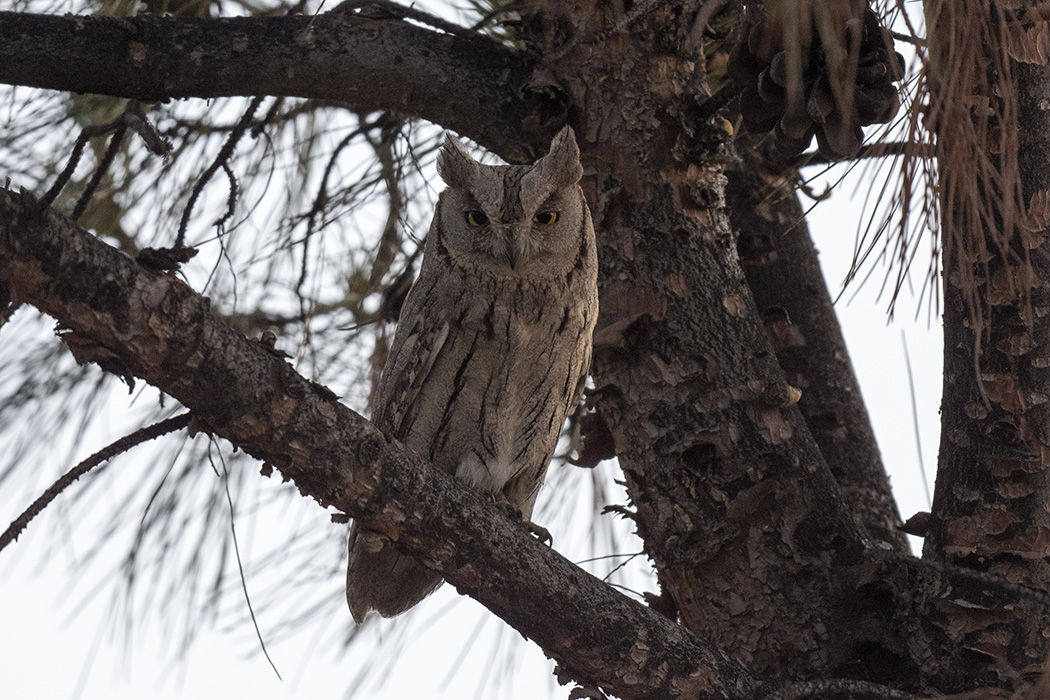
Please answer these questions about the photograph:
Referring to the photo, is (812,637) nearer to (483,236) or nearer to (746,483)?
(746,483)

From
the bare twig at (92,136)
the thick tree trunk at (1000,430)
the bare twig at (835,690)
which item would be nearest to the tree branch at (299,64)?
the bare twig at (92,136)

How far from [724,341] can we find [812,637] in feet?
1.69

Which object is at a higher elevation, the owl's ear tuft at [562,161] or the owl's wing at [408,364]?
the owl's ear tuft at [562,161]

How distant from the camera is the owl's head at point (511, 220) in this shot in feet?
6.81

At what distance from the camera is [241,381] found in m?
1.15

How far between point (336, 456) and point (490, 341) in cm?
83

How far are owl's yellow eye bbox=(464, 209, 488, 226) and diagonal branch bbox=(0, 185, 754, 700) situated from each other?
0.85 m

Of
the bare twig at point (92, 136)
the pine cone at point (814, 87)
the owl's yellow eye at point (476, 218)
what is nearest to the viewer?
the bare twig at point (92, 136)

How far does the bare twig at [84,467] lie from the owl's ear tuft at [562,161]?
0.97 m

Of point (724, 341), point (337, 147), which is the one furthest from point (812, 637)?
point (337, 147)

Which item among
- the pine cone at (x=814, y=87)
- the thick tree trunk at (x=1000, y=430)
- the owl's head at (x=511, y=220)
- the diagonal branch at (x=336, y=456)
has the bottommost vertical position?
the diagonal branch at (x=336, y=456)

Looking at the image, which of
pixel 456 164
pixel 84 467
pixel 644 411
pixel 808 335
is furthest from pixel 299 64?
pixel 808 335

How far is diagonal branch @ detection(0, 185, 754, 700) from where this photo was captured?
1.02m

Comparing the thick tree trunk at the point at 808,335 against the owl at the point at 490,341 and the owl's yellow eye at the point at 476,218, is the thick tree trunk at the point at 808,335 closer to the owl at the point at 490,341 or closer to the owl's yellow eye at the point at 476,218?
the owl at the point at 490,341
